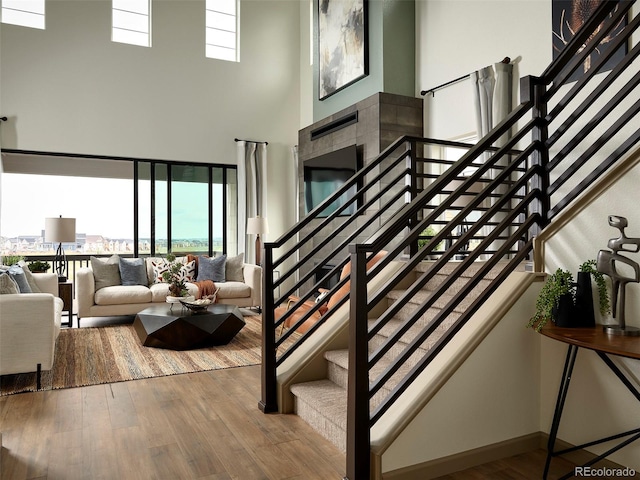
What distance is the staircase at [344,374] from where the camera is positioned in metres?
2.57

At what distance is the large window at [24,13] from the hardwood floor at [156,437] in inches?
231

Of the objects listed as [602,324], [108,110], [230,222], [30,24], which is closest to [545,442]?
[602,324]

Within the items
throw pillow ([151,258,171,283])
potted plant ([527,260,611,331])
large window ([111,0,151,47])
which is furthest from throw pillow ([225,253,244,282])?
potted plant ([527,260,611,331])

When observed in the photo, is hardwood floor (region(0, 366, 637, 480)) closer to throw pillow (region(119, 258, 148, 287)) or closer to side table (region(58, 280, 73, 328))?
side table (region(58, 280, 73, 328))

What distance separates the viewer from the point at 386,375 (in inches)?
84.9

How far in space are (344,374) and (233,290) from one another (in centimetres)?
393

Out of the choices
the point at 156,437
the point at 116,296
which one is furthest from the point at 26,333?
the point at 116,296

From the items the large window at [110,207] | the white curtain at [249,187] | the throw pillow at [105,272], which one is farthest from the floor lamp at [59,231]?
the white curtain at [249,187]

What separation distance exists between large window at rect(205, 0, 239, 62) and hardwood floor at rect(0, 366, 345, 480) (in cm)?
626

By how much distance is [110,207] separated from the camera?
10047mm

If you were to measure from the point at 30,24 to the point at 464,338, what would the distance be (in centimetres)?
756

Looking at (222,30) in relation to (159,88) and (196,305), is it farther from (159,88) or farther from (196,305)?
(196,305)

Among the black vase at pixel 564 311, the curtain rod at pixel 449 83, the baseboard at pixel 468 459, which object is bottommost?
the baseboard at pixel 468 459

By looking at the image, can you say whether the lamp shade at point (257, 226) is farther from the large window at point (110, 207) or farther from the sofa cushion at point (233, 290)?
the sofa cushion at point (233, 290)
